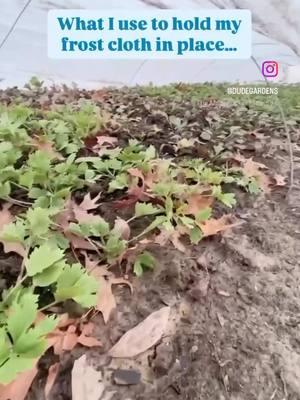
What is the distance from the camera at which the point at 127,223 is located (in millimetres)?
1235

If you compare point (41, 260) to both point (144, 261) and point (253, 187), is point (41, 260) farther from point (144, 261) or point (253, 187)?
point (253, 187)

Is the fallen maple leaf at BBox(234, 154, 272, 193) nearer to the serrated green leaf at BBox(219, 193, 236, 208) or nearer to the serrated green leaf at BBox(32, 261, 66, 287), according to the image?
the serrated green leaf at BBox(219, 193, 236, 208)

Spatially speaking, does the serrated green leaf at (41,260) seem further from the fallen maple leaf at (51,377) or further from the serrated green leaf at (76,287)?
the fallen maple leaf at (51,377)

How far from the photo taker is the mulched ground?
0.95m

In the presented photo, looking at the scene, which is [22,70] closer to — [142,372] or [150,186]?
[150,186]

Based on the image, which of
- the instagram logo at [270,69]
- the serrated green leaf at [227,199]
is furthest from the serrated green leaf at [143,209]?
the instagram logo at [270,69]

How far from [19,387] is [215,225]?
0.62 meters

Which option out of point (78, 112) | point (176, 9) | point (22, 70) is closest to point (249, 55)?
point (176, 9)

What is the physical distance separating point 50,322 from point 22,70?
48.8 inches

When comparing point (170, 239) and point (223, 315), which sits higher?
point (170, 239)

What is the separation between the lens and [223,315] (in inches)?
43.1

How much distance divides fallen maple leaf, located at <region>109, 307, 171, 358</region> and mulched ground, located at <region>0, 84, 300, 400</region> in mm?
13

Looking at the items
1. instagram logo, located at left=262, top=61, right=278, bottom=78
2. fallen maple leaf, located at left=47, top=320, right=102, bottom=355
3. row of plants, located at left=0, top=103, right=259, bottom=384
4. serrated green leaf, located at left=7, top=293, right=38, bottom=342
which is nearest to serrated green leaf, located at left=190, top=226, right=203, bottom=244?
row of plants, located at left=0, top=103, right=259, bottom=384

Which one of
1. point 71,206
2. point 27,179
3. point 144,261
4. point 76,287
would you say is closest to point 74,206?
point 71,206
